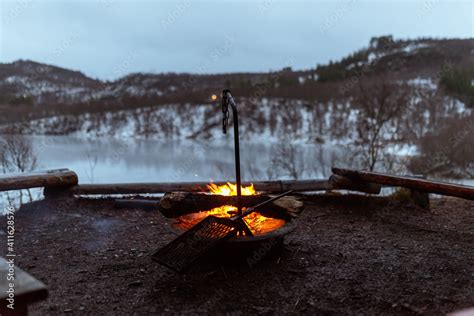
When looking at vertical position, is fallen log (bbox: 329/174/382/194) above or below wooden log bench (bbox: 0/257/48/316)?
below

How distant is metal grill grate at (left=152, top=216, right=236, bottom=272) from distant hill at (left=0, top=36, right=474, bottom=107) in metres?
9.01

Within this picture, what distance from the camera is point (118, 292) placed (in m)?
3.26

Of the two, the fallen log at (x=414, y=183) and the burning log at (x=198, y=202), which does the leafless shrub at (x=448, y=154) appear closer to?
the fallen log at (x=414, y=183)

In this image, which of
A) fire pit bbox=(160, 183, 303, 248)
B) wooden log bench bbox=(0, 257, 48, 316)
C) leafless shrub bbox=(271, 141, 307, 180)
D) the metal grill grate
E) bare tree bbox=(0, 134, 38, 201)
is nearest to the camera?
wooden log bench bbox=(0, 257, 48, 316)

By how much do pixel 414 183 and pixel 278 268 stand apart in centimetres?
256

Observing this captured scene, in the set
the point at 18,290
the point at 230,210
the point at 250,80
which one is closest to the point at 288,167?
the point at 230,210

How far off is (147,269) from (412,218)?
367 cm

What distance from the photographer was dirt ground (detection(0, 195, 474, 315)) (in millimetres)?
3029

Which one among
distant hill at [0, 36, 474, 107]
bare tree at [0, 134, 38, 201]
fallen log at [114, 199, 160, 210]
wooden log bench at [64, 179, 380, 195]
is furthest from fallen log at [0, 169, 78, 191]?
distant hill at [0, 36, 474, 107]

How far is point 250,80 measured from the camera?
143ft

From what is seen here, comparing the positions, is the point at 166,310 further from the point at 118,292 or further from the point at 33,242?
the point at 33,242

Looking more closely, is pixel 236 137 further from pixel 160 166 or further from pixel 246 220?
pixel 160 166

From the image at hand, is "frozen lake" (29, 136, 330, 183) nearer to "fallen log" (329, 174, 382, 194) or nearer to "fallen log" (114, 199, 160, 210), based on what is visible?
"fallen log" (114, 199, 160, 210)

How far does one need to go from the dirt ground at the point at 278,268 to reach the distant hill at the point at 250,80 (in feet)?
24.8
